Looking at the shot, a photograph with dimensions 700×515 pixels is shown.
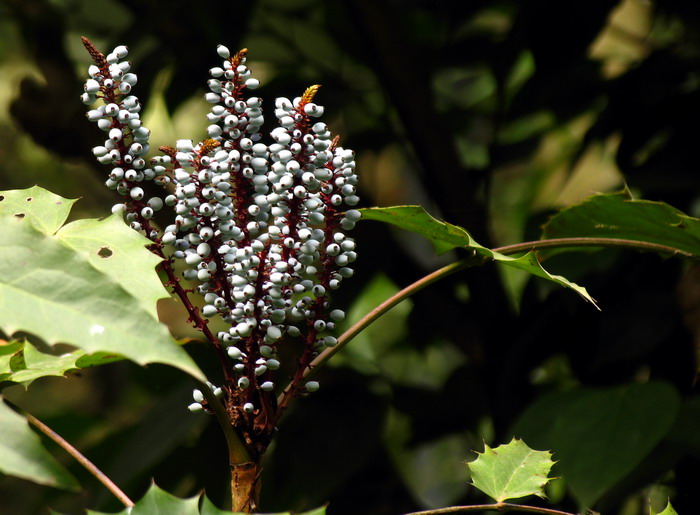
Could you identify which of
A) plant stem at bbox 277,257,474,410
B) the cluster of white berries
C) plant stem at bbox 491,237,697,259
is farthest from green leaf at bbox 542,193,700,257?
the cluster of white berries

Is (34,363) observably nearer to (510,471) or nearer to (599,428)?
(510,471)

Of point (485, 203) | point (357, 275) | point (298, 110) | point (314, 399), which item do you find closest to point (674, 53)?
point (485, 203)

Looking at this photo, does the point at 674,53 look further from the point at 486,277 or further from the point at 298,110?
the point at 298,110

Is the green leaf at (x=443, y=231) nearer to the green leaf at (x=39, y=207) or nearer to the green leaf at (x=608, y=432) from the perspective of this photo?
the green leaf at (x=39, y=207)

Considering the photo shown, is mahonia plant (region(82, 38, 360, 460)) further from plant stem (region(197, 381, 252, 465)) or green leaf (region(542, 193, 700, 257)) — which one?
green leaf (region(542, 193, 700, 257))

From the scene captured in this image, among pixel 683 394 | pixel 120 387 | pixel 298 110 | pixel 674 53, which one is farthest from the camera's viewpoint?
pixel 120 387

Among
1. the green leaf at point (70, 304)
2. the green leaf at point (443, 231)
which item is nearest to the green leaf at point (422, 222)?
the green leaf at point (443, 231)
